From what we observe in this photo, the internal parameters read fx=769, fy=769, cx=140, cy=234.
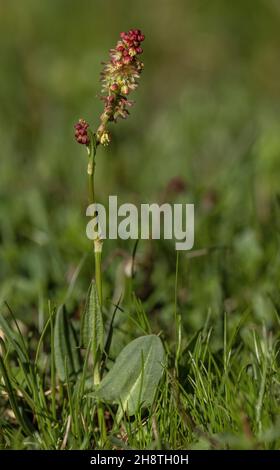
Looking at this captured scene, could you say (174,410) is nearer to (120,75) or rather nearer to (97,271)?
(97,271)

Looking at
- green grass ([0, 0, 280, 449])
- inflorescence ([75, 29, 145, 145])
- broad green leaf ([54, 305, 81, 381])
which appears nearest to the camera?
inflorescence ([75, 29, 145, 145])

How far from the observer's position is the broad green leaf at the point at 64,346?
2.05 m

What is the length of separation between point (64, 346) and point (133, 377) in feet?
0.83

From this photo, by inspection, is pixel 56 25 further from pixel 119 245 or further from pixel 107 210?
pixel 119 245

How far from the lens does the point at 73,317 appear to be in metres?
2.50

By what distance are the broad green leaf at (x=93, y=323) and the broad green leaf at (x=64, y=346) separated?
6 cm

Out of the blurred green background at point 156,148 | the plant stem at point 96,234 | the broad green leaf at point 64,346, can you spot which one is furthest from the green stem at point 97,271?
the blurred green background at point 156,148

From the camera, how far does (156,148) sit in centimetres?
440

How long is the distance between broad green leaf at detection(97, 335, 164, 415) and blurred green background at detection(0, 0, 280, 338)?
1.40ft

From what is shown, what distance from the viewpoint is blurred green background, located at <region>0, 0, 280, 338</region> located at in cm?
281

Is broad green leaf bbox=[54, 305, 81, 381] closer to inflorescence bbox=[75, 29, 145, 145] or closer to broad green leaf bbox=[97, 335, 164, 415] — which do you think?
broad green leaf bbox=[97, 335, 164, 415]

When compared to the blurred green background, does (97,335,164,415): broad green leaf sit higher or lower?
lower

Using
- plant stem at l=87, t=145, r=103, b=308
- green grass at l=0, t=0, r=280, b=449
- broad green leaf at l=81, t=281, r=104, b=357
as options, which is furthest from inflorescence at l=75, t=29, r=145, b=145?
green grass at l=0, t=0, r=280, b=449
